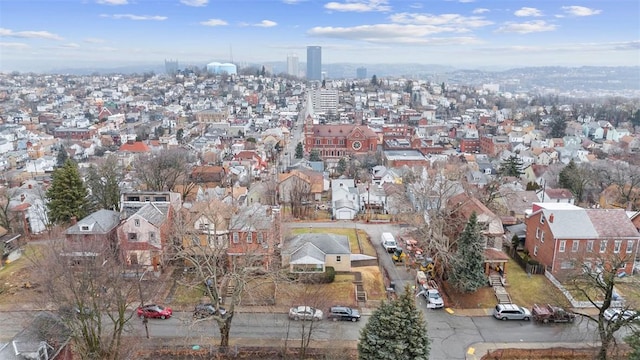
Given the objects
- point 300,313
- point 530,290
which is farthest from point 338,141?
point 300,313

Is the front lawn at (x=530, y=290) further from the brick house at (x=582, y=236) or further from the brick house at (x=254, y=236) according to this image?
the brick house at (x=254, y=236)

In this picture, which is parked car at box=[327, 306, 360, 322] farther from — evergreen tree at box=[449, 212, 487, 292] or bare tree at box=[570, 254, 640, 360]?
bare tree at box=[570, 254, 640, 360]

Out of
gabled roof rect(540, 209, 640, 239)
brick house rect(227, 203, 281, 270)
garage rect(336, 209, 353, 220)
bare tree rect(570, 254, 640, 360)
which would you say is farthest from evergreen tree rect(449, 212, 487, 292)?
garage rect(336, 209, 353, 220)

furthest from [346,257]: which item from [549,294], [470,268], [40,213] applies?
[40,213]

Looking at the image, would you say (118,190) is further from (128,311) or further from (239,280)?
(239,280)

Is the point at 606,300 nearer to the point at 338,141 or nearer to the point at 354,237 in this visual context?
the point at 354,237
